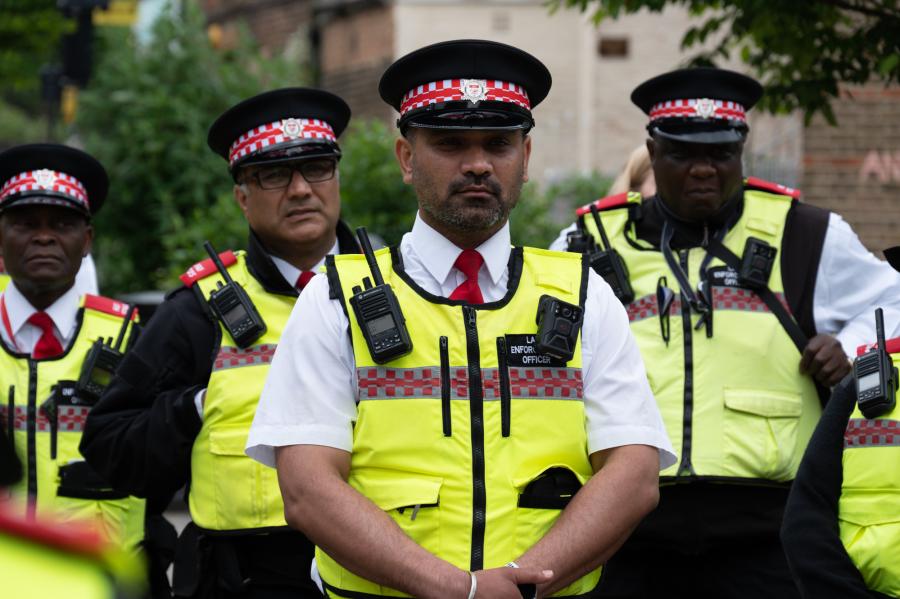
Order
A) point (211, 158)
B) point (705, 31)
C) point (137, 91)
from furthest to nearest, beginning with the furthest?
1. point (137, 91)
2. point (211, 158)
3. point (705, 31)

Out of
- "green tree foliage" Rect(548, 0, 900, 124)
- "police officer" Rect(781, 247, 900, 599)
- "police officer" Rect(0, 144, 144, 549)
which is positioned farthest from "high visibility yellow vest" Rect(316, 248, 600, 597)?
"green tree foliage" Rect(548, 0, 900, 124)

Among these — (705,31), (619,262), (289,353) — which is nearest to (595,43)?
(705,31)

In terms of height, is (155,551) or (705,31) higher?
(705,31)

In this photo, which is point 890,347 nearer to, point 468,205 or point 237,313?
point 468,205

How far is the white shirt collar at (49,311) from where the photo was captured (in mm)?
5387

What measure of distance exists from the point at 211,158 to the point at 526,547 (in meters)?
14.5

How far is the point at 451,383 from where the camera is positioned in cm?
331

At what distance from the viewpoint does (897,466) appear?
11.5 feet

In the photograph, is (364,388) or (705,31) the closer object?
(364,388)

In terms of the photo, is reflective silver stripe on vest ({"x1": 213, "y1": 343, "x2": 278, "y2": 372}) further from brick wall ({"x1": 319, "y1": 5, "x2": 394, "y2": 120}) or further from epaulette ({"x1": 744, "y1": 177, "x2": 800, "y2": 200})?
brick wall ({"x1": 319, "y1": 5, "x2": 394, "y2": 120})

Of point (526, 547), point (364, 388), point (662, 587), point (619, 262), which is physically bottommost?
point (662, 587)

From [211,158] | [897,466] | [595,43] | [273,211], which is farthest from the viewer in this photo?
[595,43]

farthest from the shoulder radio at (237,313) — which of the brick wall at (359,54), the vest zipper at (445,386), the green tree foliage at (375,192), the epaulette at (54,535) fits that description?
the brick wall at (359,54)

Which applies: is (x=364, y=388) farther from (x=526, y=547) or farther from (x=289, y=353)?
(x=526, y=547)
